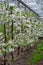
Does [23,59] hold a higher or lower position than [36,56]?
higher

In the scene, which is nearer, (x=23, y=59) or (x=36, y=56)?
(x=23, y=59)

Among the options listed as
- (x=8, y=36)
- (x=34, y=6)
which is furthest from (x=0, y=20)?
(x=34, y=6)

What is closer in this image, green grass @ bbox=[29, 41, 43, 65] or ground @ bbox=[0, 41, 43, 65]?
ground @ bbox=[0, 41, 43, 65]

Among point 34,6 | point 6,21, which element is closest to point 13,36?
point 6,21

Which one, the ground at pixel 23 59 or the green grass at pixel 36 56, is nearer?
the ground at pixel 23 59

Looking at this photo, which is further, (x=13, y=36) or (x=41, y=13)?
(x=41, y=13)

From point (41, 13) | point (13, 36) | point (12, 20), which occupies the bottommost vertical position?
point (41, 13)

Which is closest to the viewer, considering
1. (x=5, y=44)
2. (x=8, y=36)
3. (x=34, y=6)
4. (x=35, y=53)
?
(x=5, y=44)

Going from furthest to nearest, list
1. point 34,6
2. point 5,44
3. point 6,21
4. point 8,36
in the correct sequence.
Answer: point 34,6
point 8,36
point 6,21
point 5,44

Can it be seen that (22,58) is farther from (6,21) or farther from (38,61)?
(6,21)

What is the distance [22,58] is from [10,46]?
2112mm

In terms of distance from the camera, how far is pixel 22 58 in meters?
7.35

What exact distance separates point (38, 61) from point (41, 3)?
6.63 metres

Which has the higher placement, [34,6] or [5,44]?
[5,44]
